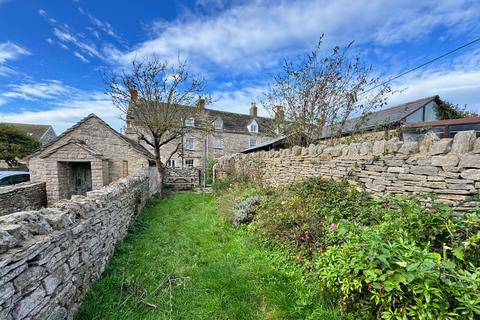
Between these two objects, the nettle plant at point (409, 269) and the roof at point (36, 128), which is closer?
the nettle plant at point (409, 269)

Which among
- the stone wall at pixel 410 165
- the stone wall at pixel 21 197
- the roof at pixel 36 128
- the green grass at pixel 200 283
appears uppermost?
the roof at pixel 36 128

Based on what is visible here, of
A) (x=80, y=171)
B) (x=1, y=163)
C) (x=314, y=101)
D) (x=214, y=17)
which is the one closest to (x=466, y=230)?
(x=314, y=101)

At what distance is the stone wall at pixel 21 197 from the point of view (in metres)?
6.93

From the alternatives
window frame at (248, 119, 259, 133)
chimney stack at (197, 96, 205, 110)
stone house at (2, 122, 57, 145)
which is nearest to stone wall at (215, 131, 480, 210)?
chimney stack at (197, 96, 205, 110)

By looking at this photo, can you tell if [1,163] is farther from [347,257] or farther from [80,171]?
[347,257]

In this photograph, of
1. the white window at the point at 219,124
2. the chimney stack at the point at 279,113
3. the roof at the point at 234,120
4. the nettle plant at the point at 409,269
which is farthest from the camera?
the roof at the point at 234,120

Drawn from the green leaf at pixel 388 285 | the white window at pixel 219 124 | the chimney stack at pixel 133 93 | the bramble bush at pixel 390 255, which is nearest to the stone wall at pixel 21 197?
the chimney stack at pixel 133 93

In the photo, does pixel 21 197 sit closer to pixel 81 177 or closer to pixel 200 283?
pixel 81 177

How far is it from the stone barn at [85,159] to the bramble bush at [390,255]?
10472 mm

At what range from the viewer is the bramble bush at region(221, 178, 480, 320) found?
1.81 m

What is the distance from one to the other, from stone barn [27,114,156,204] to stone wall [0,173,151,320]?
30.9 ft

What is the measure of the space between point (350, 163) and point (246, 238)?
294 cm

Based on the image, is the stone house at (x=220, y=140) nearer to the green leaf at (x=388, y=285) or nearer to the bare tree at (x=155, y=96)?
the bare tree at (x=155, y=96)

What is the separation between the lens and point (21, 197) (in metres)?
8.10
